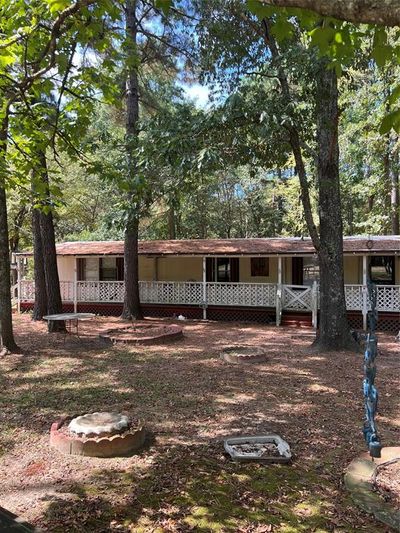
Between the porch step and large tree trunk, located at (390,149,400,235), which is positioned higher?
large tree trunk, located at (390,149,400,235)

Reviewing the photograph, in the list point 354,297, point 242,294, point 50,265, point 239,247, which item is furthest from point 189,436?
point 239,247

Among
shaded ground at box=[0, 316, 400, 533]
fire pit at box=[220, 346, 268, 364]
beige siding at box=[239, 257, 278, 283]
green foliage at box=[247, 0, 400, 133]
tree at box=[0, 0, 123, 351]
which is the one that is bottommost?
shaded ground at box=[0, 316, 400, 533]

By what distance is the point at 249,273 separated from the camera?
1941cm

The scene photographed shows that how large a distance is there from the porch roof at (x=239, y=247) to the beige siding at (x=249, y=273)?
33.5 inches

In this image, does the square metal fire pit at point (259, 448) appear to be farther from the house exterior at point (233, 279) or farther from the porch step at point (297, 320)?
the porch step at point (297, 320)

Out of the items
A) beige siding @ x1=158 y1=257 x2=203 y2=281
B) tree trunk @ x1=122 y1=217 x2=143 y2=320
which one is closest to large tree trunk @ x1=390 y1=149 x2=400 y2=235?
beige siding @ x1=158 y1=257 x2=203 y2=281

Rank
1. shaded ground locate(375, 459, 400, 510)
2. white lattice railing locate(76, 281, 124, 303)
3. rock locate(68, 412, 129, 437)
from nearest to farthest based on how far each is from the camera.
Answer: shaded ground locate(375, 459, 400, 510) → rock locate(68, 412, 129, 437) → white lattice railing locate(76, 281, 124, 303)

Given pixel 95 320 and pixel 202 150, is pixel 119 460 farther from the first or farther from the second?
pixel 95 320

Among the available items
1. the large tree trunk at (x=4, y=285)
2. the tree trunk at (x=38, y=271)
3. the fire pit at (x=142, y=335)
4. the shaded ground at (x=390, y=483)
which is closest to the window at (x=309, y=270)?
the fire pit at (x=142, y=335)

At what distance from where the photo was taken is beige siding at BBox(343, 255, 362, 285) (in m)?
17.6

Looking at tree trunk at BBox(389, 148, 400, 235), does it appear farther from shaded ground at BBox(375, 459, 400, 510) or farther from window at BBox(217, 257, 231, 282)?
shaded ground at BBox(375, 459, 400, 510)

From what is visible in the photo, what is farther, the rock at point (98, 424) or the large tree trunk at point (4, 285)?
the large tree trunk at point (4, 285)

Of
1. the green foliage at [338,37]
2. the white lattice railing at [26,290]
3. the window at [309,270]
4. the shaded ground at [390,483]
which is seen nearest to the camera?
the green foliage at [338,37]

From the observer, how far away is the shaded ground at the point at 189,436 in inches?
152
